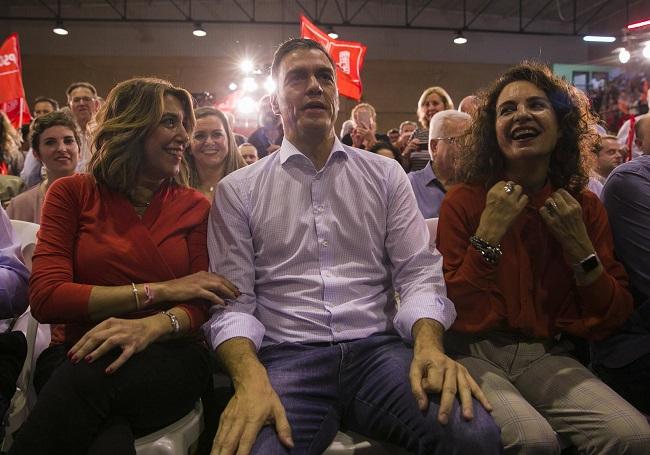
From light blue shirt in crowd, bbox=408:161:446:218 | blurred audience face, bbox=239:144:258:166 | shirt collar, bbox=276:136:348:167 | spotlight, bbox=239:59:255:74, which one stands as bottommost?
light blue shirt in crowd, bbox=408:161:446:218

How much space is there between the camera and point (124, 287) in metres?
1.48

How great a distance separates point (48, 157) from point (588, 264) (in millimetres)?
2507

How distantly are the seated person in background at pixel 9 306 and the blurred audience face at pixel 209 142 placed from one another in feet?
4.19

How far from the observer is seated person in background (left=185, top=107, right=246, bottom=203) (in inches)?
116

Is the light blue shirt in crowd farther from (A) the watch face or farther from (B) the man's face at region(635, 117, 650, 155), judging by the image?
(A) the watch face

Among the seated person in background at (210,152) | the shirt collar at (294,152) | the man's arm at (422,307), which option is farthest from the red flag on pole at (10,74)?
the man's arm at (422,307)

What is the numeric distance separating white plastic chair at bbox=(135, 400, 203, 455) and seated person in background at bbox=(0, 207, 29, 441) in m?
0.39

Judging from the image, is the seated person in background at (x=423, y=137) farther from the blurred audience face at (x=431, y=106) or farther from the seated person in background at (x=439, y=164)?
the seated person in background at (x=439, y=164)

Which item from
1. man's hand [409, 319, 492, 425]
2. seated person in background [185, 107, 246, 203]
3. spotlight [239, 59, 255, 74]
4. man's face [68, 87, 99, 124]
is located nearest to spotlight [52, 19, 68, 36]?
spotlight [239, 59, 255, 74]

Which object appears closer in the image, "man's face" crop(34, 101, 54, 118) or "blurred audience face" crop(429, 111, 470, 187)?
"blurred audience face" crop(429, 111, 470, 187)

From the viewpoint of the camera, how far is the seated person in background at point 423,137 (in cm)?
414

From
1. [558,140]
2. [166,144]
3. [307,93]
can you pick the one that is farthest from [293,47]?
[558,140]

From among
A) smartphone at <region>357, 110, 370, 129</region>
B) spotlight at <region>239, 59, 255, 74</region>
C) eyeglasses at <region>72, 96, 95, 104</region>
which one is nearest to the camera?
eyeglasses at <region>72, 96, 95, 104</region>

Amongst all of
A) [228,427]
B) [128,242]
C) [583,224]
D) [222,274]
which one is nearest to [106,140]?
[128,242]
